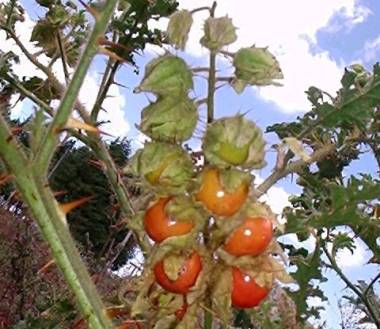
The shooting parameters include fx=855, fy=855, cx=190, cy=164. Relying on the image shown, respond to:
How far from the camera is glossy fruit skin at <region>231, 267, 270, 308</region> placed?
3.58ft

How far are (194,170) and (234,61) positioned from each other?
0.15 meters

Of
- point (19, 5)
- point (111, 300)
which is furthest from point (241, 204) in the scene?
point (19, 5)

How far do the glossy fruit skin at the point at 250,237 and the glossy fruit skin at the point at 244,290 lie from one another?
3cm

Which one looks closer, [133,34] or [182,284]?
[182,284]

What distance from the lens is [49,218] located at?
3.27ft

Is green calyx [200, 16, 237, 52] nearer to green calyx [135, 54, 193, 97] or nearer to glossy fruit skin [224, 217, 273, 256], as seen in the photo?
green calyx [135, 54, 193, 97]

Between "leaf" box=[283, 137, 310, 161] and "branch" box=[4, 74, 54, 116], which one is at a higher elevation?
"branch" box=[4, 74, 54, 116]

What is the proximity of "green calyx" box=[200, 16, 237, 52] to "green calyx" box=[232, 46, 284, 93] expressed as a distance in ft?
0.08

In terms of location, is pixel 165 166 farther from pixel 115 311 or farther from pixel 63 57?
pixel 63 57

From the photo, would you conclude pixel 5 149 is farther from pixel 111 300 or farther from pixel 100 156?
pixel 111 300

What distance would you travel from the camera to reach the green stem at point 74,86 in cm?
99

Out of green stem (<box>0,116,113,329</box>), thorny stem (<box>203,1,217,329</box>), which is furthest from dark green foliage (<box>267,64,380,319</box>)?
green stem (<box>0,116,113,329</box>)

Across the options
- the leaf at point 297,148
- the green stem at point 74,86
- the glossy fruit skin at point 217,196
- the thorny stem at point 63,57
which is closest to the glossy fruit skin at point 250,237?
the glossy fruit skin at point 217,196

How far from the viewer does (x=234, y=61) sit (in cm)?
111
